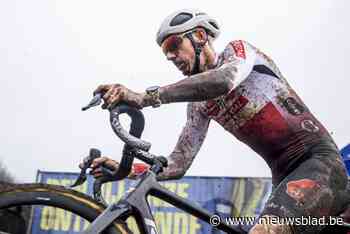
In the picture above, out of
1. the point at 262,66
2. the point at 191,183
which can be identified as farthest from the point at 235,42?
the point at 191,183

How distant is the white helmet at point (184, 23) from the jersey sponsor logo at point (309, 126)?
3.14 feet

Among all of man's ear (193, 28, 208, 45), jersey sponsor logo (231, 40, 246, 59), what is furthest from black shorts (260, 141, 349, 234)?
man's ear (193, 28, 208, 45)

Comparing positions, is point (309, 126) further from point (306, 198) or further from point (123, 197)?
point (123, 197)

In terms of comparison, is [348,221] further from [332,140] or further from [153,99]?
[153,99]

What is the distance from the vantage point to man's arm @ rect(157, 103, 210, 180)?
12.1ft

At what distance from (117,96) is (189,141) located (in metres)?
1.46

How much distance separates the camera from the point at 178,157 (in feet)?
12.2

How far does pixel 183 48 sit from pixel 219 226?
128 cm

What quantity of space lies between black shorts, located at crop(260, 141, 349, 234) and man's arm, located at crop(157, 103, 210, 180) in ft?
3.21

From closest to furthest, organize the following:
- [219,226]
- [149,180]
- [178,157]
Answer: [149,180], [219,226], [178,157]

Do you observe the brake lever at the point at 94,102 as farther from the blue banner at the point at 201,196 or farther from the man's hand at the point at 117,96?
the blue banner at the point at 201,196

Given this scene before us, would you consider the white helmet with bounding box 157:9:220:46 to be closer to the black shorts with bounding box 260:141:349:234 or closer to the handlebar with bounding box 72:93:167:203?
the handlebar with bounding box 72:93:167:203

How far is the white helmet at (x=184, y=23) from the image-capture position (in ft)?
10.9

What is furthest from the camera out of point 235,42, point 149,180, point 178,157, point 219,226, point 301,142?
point 178,157
